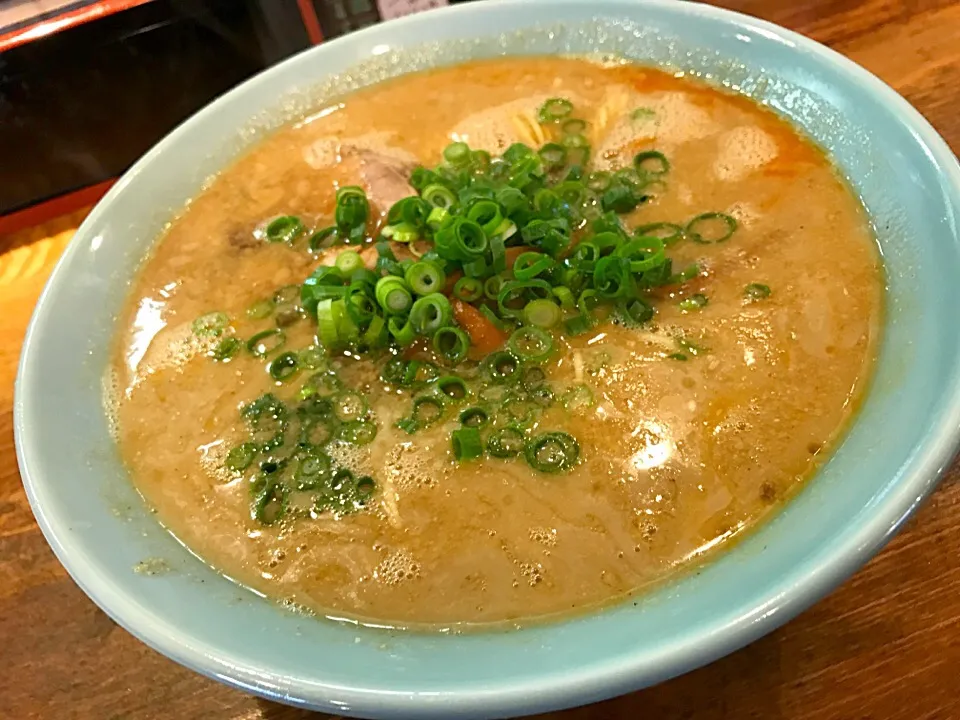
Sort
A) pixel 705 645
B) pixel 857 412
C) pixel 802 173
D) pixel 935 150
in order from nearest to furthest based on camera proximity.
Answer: pixel 705 645
pixel 857 412
pixel 935 150
pixel 802 173

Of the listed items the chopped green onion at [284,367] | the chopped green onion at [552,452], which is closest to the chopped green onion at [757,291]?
the chopped green onion at [552,452]

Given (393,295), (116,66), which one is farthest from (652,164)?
(116,66)

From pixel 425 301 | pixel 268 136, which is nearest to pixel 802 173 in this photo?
pixel 425 301

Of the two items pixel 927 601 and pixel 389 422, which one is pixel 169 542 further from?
pixel 927 601

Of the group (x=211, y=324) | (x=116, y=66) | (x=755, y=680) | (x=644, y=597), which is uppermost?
(x=116, y=66)

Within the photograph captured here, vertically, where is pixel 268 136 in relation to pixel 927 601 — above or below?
above

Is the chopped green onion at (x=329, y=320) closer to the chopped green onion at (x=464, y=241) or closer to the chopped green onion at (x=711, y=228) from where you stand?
the chopped green onion at (x=464, y=241)

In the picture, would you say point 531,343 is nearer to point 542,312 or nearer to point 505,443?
point 542,312
